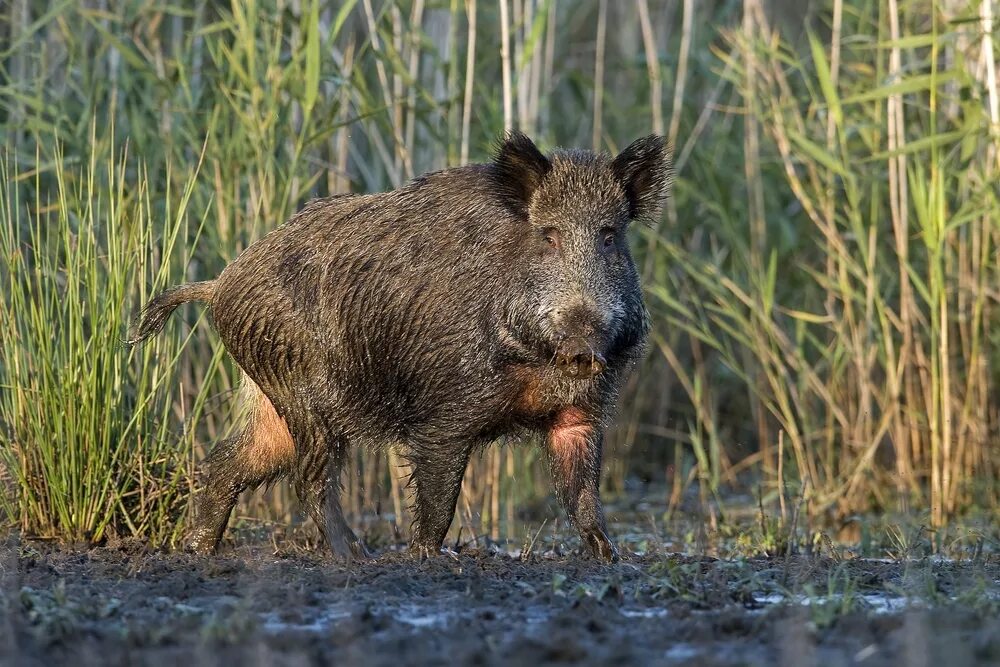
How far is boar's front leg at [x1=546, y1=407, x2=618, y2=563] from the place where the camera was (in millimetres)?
5148

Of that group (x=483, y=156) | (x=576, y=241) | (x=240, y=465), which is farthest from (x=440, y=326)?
(x=483, y=156)

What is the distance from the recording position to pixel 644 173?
542 centimetres

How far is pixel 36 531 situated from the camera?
17.9 feet

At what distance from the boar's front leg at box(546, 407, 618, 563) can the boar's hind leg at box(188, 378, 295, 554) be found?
3.66 ft

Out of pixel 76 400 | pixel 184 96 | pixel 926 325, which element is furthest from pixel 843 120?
pixel 76 400

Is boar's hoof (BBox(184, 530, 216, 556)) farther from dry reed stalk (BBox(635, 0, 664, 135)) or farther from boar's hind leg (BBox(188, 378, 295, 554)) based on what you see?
dry reed stalk (BBox(635, 0, 664, 135))

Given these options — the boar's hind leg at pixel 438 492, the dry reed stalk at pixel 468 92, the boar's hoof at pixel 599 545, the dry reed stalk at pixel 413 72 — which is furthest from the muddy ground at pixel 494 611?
the dry reed stalk at pixel 413 72

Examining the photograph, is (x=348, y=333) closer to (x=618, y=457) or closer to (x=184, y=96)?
(x=184, y=96)

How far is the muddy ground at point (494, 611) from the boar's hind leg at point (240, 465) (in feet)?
2.07

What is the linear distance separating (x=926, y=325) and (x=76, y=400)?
399 centimetres

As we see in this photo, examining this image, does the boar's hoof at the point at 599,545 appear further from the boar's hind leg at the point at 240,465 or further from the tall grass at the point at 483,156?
the boar's hind leg at the point at 240,465

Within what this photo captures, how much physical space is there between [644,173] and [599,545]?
139 cm

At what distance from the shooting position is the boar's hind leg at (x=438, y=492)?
518cm

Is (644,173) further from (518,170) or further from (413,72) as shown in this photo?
(413,72)
